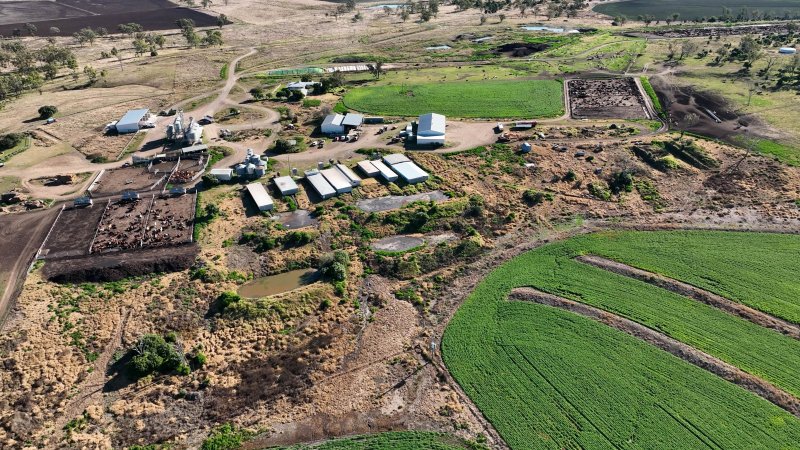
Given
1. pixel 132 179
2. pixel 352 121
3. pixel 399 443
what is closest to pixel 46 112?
pixel 132 179

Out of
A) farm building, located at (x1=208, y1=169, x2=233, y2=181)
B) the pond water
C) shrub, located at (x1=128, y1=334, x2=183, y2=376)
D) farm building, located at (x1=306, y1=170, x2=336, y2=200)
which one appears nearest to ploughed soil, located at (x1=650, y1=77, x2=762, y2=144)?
farm building, located at (x1=306, y1=170, x2=336, y2=200)

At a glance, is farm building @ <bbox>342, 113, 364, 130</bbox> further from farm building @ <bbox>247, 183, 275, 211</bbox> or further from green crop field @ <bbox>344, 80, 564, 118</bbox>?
farm building @ <bbox>247, 183, 275, 211</bbox>

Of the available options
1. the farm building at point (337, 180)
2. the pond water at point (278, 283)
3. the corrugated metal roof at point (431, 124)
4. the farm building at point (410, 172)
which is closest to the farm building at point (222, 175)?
the farm building at point (337, 180)

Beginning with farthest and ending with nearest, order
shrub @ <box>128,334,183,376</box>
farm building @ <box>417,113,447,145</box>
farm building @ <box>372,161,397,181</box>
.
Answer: farm building @ <box>417,113,447,145</box> → farm building @ <box>372,161,397,181</box> → shrub @ <box>128,334,183,376</box>

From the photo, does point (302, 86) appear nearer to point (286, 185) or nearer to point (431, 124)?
point (431, 124)

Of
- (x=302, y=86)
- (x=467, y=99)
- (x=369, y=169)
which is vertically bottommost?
(x=369, y=169)
